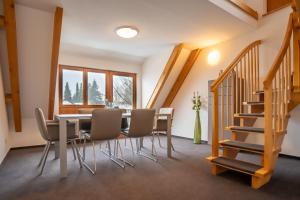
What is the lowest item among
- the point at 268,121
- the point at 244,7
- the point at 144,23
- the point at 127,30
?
the point at 268,121

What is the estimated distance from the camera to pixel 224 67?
4297 mm

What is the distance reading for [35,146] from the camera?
413 centimetres

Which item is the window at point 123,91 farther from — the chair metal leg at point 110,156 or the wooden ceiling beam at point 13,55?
the wooden ceiling beam at point 13,55

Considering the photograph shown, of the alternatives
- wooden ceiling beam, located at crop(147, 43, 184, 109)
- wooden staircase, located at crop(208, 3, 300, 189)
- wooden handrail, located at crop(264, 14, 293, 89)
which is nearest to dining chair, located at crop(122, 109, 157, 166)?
wooden staircase, located at crop(208, 3, 300, 189)

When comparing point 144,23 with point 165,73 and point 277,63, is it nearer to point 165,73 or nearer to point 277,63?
point 165,73

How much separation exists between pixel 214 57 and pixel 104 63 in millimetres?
2970

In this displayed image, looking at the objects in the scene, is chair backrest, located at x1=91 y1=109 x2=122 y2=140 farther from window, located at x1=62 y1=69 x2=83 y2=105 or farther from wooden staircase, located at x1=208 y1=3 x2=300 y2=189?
window, located at x1=62 y1=69 x2=83 y2=105

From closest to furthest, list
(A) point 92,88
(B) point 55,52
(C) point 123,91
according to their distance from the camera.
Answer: (B) point 55,52, (A) point 92,88, (C) point 123,91

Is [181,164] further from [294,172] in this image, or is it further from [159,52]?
[159,52]

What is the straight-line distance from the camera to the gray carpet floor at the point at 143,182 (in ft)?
6.29

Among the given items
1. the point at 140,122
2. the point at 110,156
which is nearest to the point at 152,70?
the point at 140,122

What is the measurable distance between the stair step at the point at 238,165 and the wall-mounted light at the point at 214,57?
2.67m

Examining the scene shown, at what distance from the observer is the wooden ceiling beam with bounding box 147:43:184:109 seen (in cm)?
442

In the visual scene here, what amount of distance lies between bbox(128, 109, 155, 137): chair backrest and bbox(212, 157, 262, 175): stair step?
113cm
